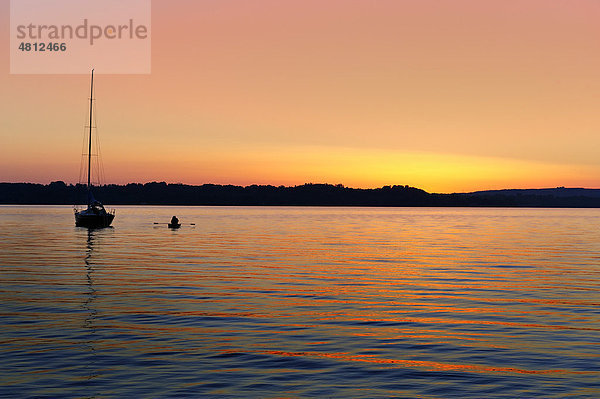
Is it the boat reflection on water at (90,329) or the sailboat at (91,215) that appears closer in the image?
the boat reflection on water at (90,329)

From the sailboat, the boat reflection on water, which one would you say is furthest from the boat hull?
the boat reflection on water

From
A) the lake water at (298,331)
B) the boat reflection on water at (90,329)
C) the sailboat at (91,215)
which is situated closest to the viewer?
the lake water at (298,331)

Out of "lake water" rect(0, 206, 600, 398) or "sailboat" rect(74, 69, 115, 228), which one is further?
"sailboat" rect(74, 69, 115, 228)

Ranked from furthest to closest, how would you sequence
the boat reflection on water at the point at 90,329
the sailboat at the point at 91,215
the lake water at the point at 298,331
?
the sailboat at the point at 91,215
the boat reflection on water at the point at 90,329
the lake water at the point at 298,331

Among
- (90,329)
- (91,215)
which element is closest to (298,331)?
(90,329)

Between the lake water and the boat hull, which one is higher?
the boat hull

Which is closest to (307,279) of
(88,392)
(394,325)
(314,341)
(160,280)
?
(160,280)

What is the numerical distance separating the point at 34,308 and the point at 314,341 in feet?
44.1

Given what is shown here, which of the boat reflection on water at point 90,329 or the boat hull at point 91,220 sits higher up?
the boat hull at point 91,220

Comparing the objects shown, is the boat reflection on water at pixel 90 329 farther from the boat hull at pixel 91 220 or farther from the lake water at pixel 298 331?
the boat hull at pixel 91 220

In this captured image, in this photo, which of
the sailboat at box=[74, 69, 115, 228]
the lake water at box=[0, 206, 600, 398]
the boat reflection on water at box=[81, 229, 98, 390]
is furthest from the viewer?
the sailboat at box=[74, 69, 115, 228]

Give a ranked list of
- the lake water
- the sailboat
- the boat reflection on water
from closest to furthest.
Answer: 1. the lake water
2. the boat reflection on water
3. the sailboat

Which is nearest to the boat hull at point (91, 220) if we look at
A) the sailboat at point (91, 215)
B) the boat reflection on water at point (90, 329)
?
the sailboat at point (91, 215)

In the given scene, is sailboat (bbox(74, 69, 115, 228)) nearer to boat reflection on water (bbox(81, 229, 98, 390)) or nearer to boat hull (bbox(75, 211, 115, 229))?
boat hull (bbox(75, 211, 115, 229))
